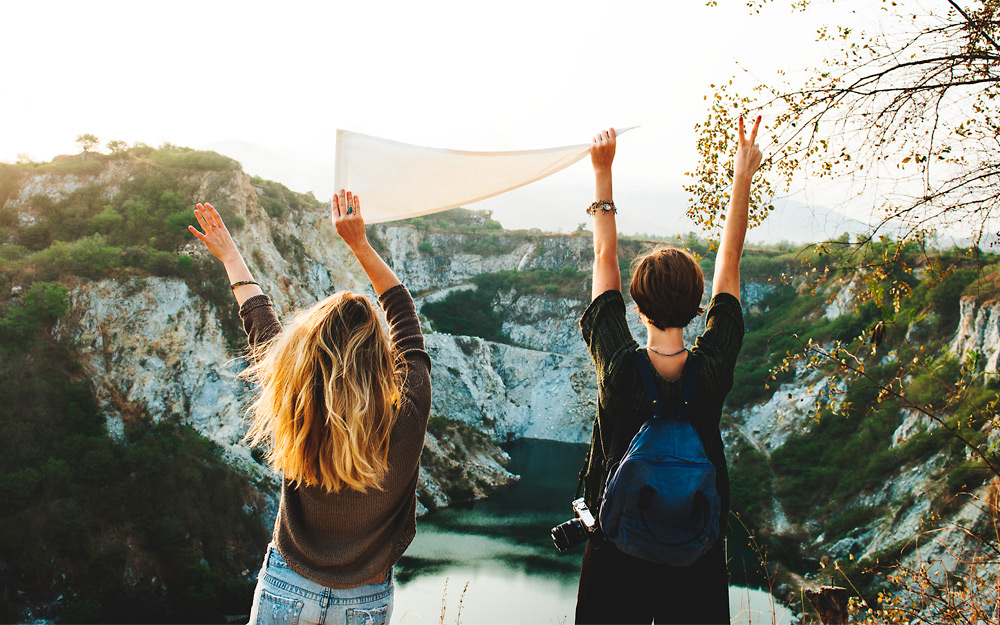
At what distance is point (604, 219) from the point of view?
157 centimetres

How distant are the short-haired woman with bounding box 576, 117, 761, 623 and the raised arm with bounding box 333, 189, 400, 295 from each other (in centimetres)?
54

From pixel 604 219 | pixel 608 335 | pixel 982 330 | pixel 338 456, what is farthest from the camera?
pixel 982 330

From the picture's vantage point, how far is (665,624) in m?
1.34

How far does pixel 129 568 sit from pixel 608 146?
21293 millimetres

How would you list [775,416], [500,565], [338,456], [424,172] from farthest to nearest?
1. [775,416]
2. [500,565]
3. [424,172]
4. [338,456]

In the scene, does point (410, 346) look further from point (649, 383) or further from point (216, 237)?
point (216, 237)

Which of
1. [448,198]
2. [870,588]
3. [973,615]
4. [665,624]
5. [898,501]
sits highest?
[448,198]

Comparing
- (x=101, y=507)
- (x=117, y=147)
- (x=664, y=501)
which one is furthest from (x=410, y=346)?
(x=117, y=147)

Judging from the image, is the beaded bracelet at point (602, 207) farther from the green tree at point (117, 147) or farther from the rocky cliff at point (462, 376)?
the green tree at point (117, 147)

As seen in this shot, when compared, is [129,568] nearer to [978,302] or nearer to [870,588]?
[870,588]

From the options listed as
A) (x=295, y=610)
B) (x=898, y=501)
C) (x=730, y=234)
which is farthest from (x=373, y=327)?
(x=898, y=501)

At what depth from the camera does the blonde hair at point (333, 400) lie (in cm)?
120

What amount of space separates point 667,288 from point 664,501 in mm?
451

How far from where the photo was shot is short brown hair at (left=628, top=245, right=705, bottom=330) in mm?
1362
